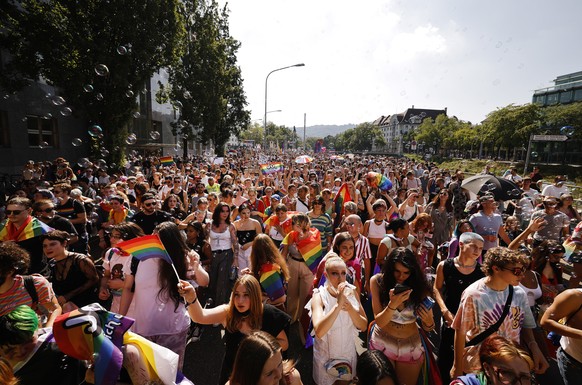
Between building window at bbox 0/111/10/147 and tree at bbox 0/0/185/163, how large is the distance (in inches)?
72.0

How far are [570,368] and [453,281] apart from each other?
1036 mm

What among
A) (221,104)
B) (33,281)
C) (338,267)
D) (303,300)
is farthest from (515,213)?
(221,104)

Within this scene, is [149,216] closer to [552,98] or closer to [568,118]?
[568,118]

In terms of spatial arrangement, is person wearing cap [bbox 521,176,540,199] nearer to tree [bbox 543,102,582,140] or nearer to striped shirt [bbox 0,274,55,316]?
striped shirt [bbox 0,274,55,316]

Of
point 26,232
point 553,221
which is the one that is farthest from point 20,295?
point 553,221

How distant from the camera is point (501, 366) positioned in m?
1.73

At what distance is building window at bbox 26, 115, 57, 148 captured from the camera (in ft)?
53.3

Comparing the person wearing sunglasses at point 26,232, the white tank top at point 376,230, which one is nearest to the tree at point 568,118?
the white tank top at point 376,230

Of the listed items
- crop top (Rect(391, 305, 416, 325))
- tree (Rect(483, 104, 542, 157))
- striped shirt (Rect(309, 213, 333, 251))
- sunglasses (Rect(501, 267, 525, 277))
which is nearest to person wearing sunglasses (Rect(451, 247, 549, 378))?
sunglasses (Rect(501, 267, 525, 277))

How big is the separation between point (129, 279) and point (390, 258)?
2343mm

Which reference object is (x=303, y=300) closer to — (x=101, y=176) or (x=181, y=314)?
(x=181, y=314)

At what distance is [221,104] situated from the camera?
30.0 m

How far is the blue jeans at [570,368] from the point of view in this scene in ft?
7.92

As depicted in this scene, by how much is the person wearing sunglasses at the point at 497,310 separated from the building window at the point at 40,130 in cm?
1924
